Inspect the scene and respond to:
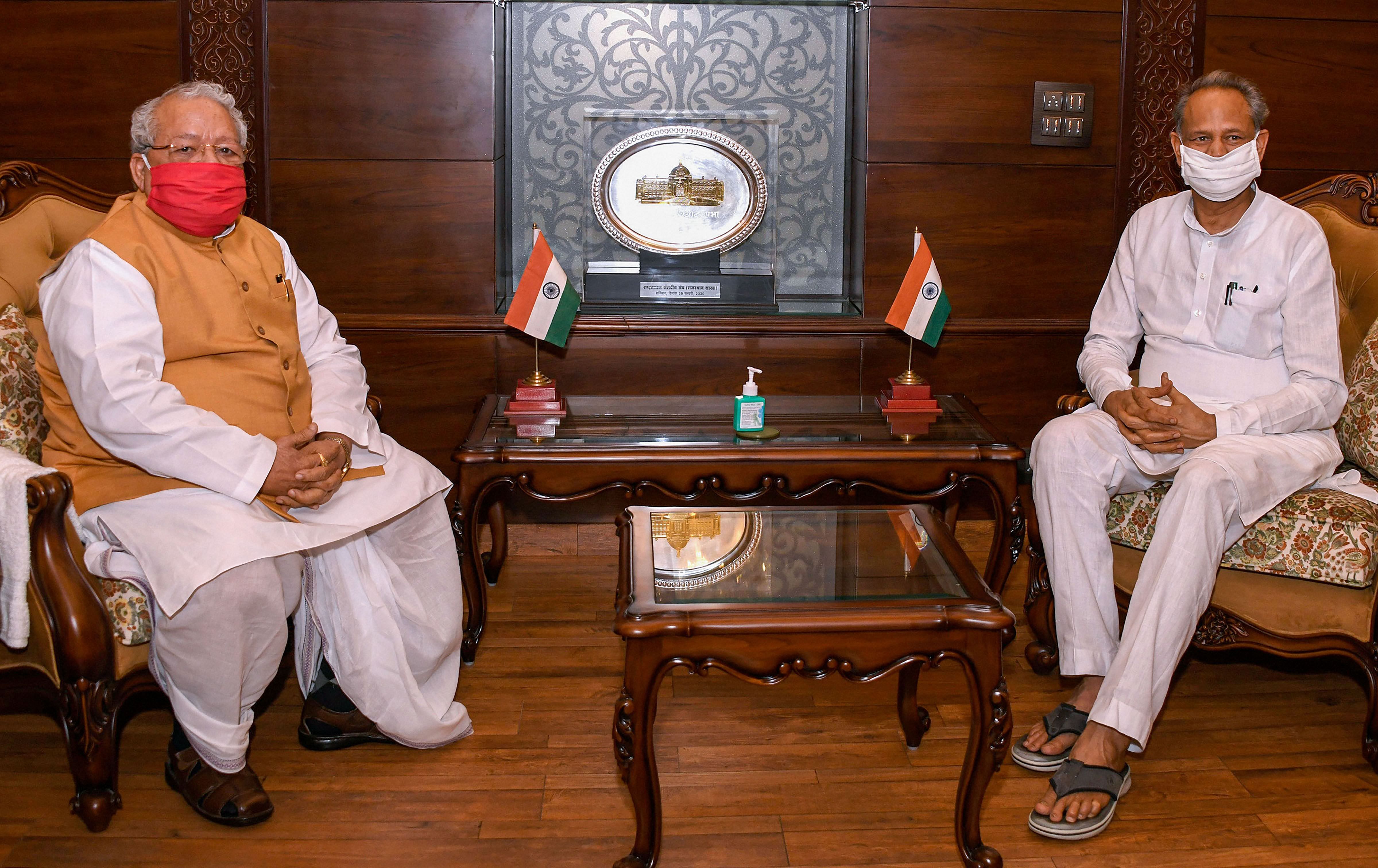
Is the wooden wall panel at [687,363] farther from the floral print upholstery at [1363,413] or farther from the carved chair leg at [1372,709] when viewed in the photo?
the carved chair leg at [1372,709]

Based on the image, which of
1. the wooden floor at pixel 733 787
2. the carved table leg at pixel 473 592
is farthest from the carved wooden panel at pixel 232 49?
the wooden floor at pixel 733 787

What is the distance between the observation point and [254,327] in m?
2.32

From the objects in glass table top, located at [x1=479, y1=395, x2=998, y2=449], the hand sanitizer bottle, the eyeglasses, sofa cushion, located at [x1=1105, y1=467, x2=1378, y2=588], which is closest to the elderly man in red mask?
the eyeglasses

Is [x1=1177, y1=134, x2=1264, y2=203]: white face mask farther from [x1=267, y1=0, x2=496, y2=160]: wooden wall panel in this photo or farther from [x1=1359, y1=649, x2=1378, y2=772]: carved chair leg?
[x1=267, y1=0, x2=496, y2=160]: wooden wall panel

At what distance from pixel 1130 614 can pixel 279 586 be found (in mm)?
1624

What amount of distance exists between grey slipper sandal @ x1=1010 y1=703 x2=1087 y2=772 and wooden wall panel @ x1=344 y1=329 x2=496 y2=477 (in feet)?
6.12

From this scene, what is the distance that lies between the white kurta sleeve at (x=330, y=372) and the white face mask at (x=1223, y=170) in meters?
1.86

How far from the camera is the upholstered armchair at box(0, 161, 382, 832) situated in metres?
1.99

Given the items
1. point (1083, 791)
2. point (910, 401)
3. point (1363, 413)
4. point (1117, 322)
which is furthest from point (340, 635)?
point (1363, 413)

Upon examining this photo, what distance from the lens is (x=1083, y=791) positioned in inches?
84.6

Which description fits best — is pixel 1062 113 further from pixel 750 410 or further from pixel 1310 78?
pixel 750 410

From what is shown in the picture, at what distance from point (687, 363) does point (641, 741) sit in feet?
5.78

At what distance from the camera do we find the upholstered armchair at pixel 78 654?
1991 mm

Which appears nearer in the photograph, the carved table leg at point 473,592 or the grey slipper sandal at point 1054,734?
the grey slipper sandal at point 1054,734
